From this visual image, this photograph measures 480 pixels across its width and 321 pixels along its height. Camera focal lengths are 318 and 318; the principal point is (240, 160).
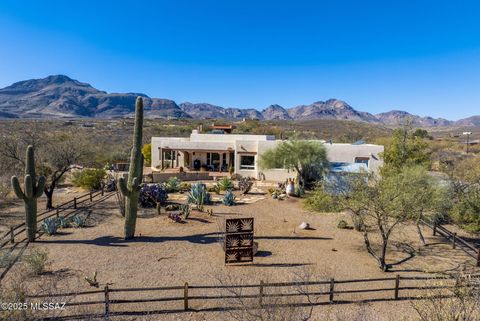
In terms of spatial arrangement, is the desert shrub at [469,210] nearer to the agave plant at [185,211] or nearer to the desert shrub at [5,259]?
the agave plant at [185,211]

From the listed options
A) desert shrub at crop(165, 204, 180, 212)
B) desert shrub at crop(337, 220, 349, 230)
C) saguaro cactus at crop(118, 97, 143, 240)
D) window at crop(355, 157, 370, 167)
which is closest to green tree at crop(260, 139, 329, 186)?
window at crop(355, 157, 370, 167)

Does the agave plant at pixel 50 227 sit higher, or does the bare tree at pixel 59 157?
the bare tree at pixel 59 157

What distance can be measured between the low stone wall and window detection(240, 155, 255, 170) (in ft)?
10.2

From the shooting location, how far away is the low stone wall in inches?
1010

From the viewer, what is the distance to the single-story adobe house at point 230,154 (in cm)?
2417

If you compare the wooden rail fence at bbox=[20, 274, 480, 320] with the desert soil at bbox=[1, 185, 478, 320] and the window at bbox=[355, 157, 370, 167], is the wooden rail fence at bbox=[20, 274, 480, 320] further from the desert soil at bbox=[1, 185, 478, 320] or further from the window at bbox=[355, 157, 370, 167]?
the window at bbox=[355, 157, 370, 167]

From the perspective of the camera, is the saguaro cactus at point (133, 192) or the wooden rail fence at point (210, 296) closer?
the wooden rail fence at point (210, 296)

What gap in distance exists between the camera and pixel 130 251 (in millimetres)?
11750

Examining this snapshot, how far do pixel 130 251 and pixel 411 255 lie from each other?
1057 centimetres

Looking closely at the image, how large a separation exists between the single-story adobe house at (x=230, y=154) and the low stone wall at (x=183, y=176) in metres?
2.54

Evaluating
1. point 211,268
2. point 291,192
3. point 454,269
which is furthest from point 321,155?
point 211,268

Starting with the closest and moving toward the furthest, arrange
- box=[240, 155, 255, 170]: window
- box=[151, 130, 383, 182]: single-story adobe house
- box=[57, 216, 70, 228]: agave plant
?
A: box=[57, 216, 70, 228]: agave plant
box=[151, 130, 383, 182]: single-story adobe house
box=[240, 155, 255, 170]: window

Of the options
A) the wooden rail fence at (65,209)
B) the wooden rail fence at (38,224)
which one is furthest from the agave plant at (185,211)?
the wooden rail fence at (65,209)

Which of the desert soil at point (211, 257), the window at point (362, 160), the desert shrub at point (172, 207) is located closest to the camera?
the desert soil at point (211, 257)
